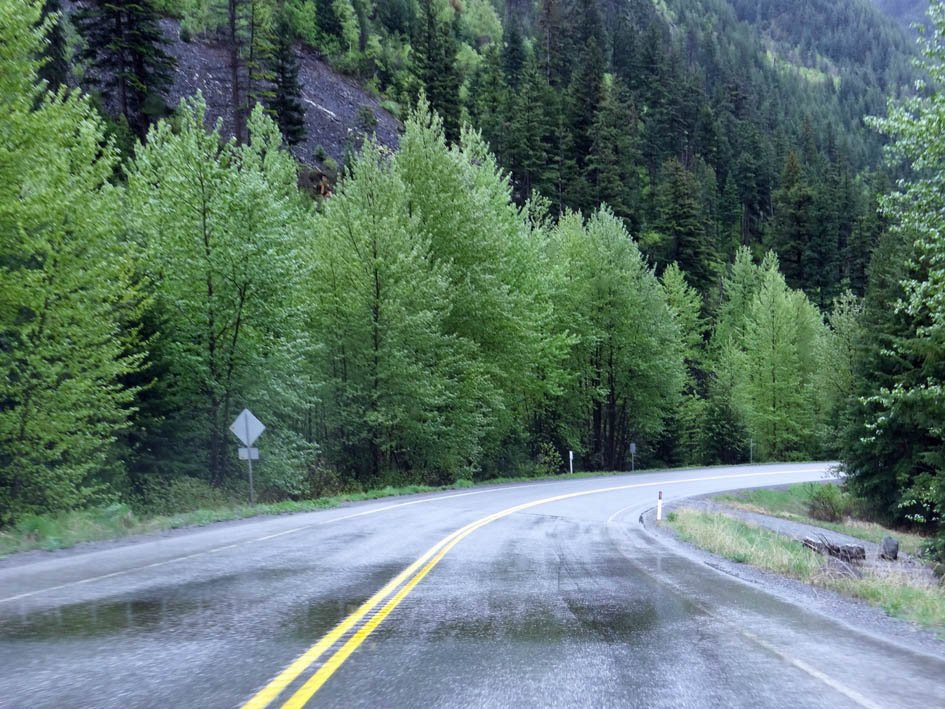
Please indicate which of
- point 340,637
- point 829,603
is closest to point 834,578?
point 829,603

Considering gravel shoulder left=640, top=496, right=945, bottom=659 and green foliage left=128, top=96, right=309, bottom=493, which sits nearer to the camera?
gravel shoulder left=640, top=496, right=945, bottom=659

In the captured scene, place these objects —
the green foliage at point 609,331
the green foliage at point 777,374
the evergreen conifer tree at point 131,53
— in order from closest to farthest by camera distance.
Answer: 1. the evergreen conifer tree at point 131,53
2. the green foliage at point 609,331
3. the green foliage at point 777,374

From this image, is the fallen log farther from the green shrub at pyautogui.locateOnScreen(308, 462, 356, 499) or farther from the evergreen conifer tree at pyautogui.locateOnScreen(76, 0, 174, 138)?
the evergreen conifer tree at pyautogui.locateOnScreen(76, 0, 174, 138)

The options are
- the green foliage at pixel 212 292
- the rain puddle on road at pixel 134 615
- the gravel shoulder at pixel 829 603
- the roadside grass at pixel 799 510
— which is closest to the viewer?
the rain puddle on road at pixel 134 615

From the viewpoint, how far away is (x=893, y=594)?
9070 millimetres

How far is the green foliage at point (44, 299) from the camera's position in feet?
52.9

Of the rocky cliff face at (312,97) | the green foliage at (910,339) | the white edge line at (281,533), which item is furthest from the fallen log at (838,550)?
the rocky cliff face at (312,97)

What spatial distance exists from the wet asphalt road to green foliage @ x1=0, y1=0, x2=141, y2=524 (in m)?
5.30

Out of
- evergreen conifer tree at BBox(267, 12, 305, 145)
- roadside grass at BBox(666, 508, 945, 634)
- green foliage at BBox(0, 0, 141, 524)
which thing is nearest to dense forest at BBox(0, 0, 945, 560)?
green foliage at BBox(0, 0, 141, 524)

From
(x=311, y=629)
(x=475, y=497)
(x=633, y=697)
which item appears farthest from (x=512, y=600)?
(x=475, y=497)

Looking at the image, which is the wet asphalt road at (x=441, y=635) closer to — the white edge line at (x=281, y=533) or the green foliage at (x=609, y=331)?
the white edge line at (x=281, y=533)

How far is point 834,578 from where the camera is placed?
10.3 metres

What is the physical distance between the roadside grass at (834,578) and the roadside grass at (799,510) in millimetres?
9287

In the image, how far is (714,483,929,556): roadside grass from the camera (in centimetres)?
2442
